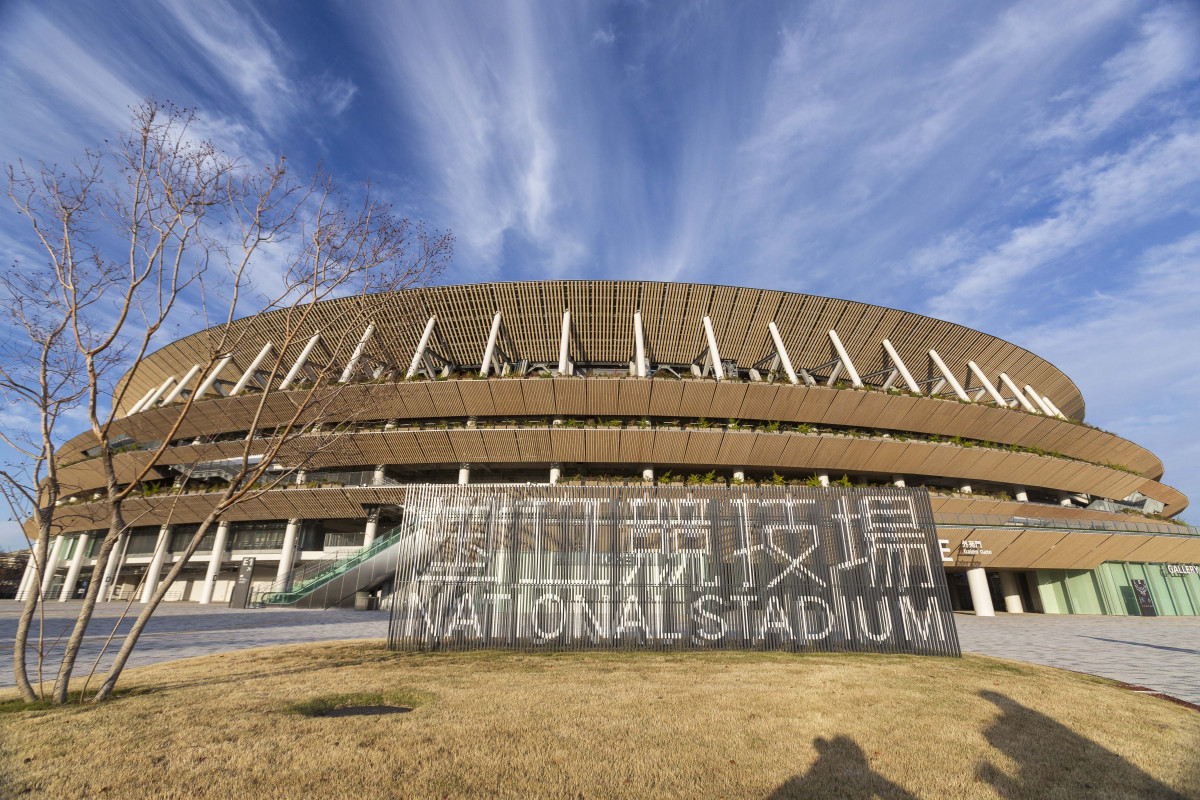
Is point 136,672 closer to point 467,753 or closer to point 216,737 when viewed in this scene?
point 216,737

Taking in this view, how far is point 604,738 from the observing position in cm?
555

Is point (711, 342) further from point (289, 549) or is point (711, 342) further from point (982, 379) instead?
point (289, 549)

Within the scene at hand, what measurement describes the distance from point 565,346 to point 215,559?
2606 cm

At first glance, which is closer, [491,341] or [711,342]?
[491,341]

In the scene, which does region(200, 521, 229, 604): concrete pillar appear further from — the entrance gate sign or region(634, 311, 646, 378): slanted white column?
the entrance gate sign

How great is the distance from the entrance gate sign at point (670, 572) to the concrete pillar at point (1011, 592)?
1117 inches

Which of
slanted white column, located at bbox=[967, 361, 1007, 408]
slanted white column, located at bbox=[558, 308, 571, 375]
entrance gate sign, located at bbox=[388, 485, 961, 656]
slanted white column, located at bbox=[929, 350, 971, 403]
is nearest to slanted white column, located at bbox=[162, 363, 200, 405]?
slanted white column, located at bbox=[558, 308, 571, 375]

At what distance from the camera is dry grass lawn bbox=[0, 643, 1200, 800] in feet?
14.6

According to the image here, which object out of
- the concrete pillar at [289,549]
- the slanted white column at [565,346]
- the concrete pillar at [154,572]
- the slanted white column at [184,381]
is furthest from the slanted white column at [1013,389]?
the slanted white column at [184,381]

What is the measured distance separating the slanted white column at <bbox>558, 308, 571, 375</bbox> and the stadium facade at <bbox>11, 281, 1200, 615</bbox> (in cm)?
22

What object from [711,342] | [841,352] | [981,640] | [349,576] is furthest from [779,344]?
[349,576]

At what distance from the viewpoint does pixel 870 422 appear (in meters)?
32.7

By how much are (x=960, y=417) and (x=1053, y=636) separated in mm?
17934

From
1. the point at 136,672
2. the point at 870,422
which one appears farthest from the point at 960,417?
the point at 136,672
